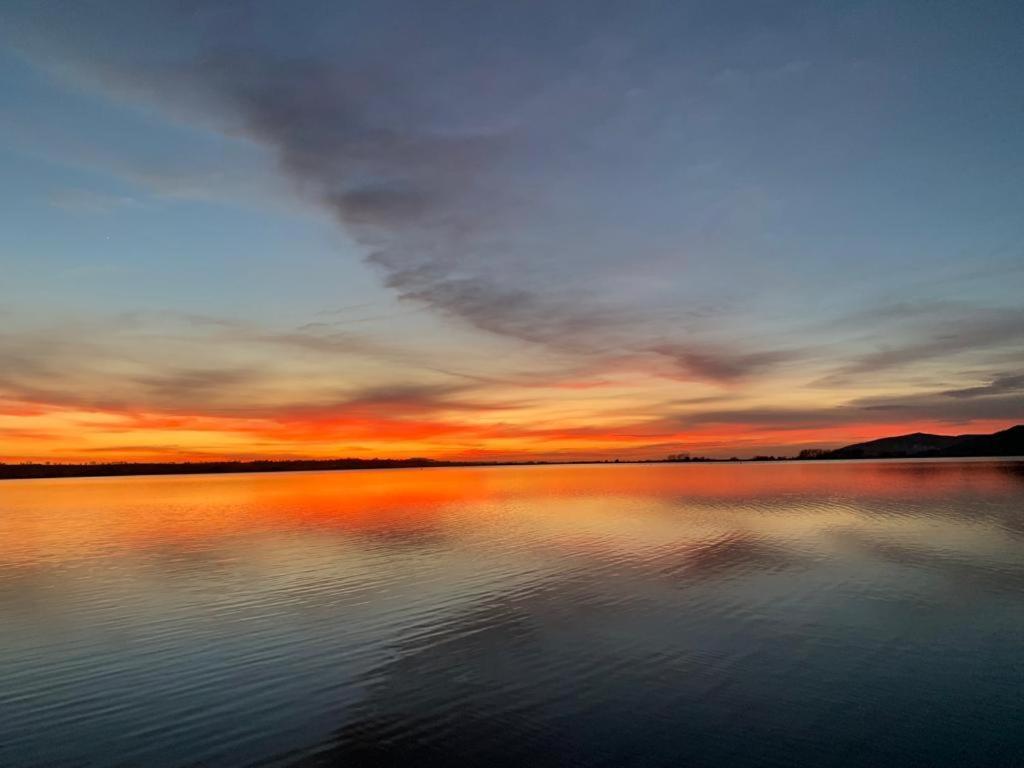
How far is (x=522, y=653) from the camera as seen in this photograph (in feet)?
49.1

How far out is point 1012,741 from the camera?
1024 centimetres

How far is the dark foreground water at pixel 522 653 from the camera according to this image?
34.4 feet

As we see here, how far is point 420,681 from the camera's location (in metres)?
13.3

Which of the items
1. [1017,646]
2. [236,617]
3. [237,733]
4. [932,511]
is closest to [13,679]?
[236,617]

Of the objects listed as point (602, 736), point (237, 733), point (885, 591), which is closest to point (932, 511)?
point (885, 591)

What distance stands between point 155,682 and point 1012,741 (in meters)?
16.6

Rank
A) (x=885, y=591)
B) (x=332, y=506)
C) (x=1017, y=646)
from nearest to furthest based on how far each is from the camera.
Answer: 1. (x=1017, y=646)
2. (x=885, y=591)
3. (x=332, y=506)

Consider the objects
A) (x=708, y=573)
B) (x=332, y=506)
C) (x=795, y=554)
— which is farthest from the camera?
(x=332, y=506)

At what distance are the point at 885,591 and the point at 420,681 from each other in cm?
1675

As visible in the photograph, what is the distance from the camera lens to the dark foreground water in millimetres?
10477

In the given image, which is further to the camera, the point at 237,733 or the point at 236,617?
the point at 236,617

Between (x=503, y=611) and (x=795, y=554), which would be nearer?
(x=503, y=611)

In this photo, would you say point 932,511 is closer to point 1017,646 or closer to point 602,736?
point 1017,646

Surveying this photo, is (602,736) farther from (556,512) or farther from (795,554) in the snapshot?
(556,512)
